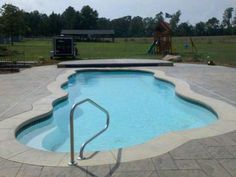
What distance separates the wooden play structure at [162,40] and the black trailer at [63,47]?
25.3ft

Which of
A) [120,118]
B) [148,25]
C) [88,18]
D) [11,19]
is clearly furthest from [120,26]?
[120,118]

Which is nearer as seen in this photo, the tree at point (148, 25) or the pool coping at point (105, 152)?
the pool coping at point (105, 152)

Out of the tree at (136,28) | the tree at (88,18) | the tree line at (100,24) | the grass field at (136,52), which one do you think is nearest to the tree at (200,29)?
the tree line at (100,24)

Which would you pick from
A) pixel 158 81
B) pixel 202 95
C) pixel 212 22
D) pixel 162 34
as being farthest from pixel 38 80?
pixel 212 22

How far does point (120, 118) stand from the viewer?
32.3 feet

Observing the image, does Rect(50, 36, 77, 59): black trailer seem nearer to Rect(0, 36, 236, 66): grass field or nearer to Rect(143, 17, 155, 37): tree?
Rect(0, 36, 236, 66): grass field

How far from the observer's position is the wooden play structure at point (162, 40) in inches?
1156

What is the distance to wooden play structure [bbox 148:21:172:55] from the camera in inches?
1156

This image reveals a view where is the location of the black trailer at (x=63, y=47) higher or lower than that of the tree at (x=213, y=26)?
lower

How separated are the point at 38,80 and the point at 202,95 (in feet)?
23.1

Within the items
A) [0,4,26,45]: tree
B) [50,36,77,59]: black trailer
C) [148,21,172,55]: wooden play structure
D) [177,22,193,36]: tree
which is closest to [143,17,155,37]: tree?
[177,22,193,36]: tree

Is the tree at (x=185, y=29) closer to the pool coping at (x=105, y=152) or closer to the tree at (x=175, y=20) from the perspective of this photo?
the tree at (x=175, y=20)

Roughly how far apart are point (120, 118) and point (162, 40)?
67.3 ft

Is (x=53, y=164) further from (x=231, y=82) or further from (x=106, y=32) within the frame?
(x=106, y=32)
